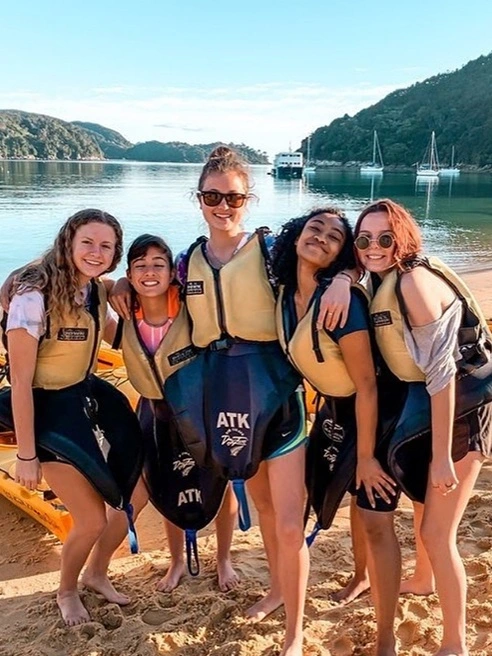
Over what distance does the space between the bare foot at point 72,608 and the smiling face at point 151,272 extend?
162cm

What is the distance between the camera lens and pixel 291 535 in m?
2.71

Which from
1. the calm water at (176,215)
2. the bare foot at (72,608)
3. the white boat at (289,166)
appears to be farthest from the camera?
the white boat at (289,166)

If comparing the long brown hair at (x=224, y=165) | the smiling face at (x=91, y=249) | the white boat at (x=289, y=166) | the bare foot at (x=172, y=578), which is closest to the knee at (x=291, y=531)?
the bare foot at (x=172, y=578)

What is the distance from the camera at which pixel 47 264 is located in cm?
295

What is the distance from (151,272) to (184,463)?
102cm

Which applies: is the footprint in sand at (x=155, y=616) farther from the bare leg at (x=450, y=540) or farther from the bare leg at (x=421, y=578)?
the bare leg at (x=450, y=540)

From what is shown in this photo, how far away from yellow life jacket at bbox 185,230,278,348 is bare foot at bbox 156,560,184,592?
139 centimetres

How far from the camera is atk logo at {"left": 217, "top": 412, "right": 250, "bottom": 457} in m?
2.79

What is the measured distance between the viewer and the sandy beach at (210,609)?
116 inches

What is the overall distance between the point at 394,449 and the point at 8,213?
33.9 metres

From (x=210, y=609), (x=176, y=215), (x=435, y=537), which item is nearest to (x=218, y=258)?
(x=435, y=537)

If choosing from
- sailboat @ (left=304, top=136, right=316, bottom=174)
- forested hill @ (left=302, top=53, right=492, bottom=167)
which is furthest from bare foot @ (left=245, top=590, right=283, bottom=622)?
sailboat @ (left=304, top=136, right=316, bottom=174)

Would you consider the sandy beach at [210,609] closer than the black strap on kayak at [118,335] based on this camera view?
Yes

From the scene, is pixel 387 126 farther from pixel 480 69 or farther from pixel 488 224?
pixel 488 224
